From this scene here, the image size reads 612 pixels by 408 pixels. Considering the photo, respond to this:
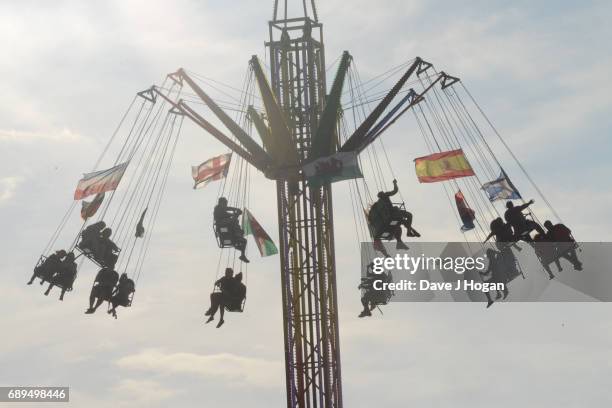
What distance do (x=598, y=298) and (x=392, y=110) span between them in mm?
8885

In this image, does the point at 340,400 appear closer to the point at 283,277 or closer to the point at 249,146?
the point at 283,277

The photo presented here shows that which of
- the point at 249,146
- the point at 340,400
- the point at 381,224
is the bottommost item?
the point at 340,400

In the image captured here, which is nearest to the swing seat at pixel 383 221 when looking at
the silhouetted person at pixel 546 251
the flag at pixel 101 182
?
the silhouetted person at pixel 546 251

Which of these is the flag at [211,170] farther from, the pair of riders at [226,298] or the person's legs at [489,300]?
the person's legs at [489,300]

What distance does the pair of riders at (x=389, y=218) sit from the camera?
43.8m

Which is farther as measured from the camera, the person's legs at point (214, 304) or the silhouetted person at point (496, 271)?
the person's legs at point (214, 304)

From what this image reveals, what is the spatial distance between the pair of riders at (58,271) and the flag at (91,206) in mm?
Answer: 2379

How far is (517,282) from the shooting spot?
43.9m

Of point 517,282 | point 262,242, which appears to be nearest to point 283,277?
point 262,242

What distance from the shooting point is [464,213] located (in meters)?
45.3

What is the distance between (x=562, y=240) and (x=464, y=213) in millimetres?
3739

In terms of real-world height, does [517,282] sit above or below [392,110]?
below

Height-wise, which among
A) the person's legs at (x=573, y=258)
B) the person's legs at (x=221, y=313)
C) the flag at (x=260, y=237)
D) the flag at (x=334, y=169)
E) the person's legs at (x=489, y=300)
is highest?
the flag at (x=334, y=169)

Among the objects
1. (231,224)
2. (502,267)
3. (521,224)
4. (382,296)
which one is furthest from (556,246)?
(231,224)
